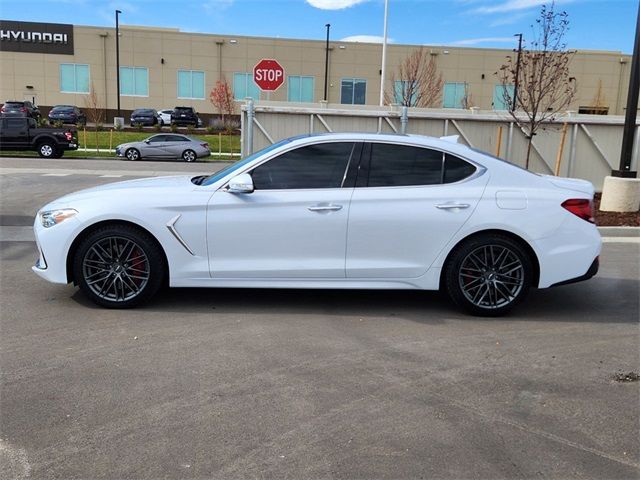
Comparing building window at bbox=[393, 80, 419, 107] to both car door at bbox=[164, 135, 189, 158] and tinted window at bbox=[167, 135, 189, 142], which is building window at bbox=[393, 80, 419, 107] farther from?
car door at bbox=[164, 135, 189, 158]

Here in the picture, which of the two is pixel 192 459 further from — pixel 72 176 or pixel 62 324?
pixel 72 176

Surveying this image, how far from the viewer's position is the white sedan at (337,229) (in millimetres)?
5203

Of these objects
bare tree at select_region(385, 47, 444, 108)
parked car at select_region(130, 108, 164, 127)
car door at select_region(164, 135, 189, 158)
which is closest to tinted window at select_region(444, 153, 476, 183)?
car door at select_region(164, 135, 189, 158)

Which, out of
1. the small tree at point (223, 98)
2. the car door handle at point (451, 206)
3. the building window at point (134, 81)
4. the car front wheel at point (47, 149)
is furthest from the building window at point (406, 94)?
the car door handle at point (451, 206)

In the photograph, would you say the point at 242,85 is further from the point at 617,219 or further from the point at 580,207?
the point at 580,207

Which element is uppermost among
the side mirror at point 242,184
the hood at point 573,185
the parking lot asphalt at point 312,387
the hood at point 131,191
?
the hood at point 573,185

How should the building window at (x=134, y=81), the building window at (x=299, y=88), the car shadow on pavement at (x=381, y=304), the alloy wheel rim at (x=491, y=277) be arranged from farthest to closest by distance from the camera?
the building window at (x=299, y=88) < the building window at (x=134, y=81) < the car shadow on pavement at (x=381, y=304) < the alloy wheel rim at (x=491, y=277)

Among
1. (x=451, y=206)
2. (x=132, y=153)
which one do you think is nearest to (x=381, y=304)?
(x=451, y=206)

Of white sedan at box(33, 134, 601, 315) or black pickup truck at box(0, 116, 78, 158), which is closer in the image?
white sedan at box(33, 134, 601, 315)

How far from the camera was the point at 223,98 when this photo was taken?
48281mm

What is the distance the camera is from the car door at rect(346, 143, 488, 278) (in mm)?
5238

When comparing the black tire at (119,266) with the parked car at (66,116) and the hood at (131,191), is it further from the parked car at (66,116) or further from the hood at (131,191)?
the parked car at (66,116)

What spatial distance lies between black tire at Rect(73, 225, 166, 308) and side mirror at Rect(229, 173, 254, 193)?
0.85 meters

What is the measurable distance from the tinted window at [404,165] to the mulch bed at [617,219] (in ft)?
20.5
